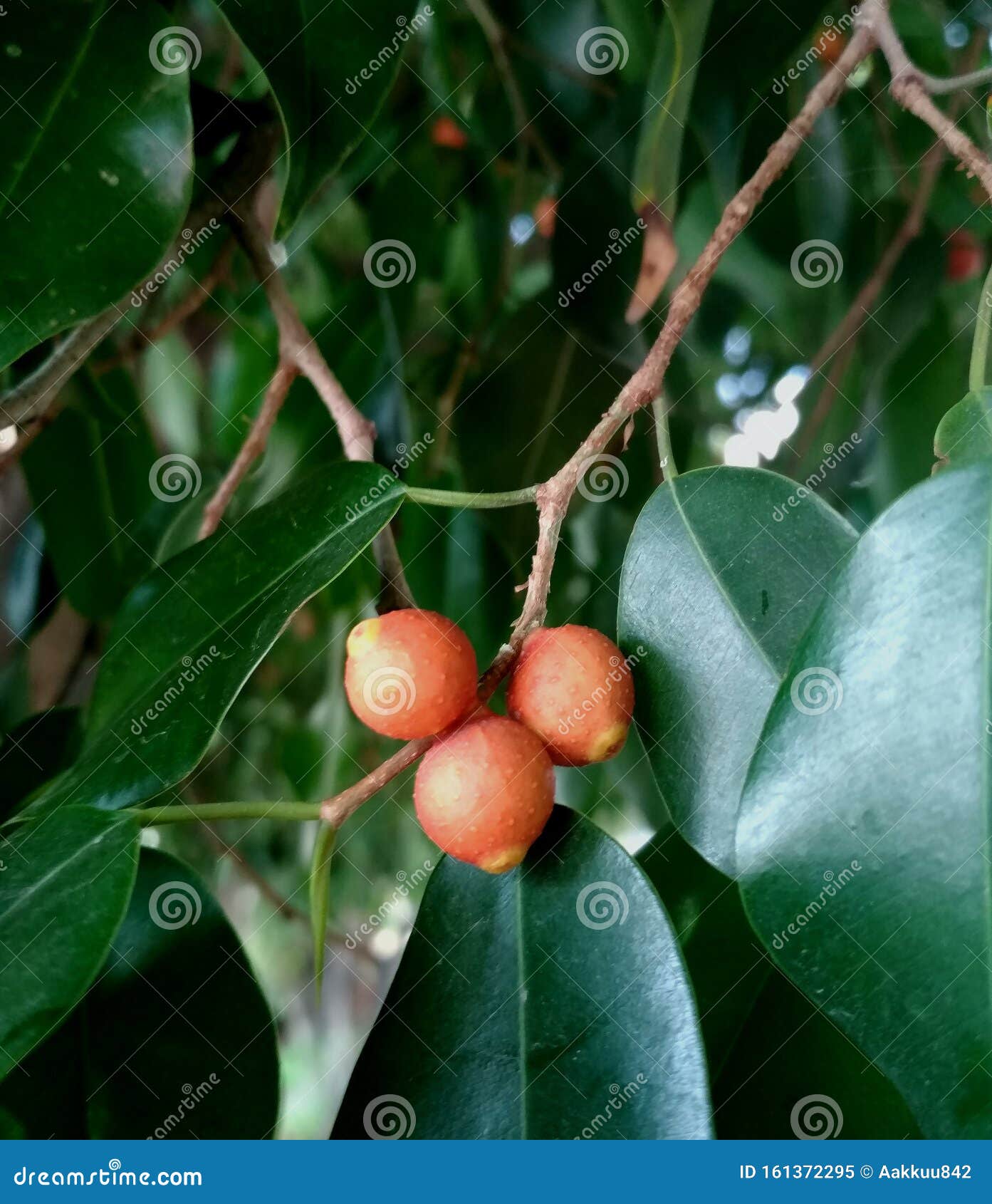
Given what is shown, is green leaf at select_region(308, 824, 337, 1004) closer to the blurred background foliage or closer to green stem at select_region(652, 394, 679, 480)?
green stem at select_region(652, 394, 679, 480)

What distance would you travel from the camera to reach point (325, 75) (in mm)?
576

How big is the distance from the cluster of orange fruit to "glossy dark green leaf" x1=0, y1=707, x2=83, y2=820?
0.45 m

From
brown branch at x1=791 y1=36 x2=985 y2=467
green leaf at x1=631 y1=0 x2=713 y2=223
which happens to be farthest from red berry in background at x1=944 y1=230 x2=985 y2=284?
green leaf at x1=631 y1=0 x2=713 y2=223

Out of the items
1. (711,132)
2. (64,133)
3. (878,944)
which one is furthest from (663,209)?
(878,944)

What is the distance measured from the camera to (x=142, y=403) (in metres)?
1.08

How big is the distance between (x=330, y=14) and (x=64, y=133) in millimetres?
160

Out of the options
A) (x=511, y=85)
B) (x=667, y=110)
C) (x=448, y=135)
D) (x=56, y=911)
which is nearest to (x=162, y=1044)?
(x=56, y=911)

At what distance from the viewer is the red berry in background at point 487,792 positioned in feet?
1.41

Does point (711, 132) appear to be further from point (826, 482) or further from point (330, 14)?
point (826, 482)

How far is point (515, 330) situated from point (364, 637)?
2.02 feet

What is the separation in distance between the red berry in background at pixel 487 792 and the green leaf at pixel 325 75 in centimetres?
31

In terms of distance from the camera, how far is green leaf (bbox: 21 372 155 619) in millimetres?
973

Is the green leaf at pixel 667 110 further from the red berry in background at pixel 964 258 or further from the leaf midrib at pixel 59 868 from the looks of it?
the red berry in background at pixel 964 258

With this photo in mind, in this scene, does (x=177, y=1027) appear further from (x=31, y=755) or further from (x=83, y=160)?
(x=83, y=160)
